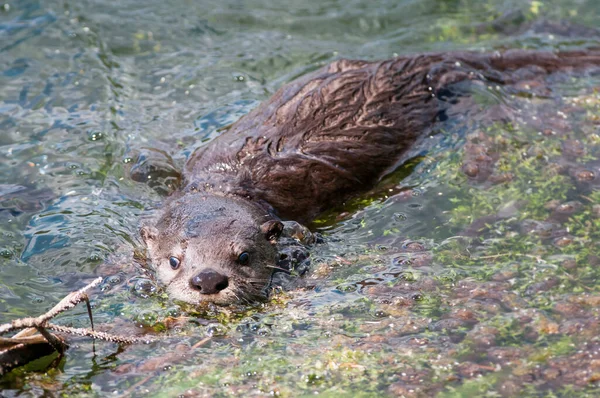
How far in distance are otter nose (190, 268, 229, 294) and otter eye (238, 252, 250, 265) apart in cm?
27

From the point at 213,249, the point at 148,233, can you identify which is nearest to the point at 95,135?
the point at 148,233

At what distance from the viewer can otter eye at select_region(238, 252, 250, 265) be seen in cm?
475

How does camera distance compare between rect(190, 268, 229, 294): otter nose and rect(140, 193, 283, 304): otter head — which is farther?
rect(140, 193, 283, 304): otter head

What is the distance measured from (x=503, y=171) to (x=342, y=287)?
6.30ft

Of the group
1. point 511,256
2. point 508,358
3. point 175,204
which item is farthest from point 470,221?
point 175,204

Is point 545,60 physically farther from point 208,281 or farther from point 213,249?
point 208,281

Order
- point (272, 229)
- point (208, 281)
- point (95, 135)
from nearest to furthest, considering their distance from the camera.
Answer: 1. point (208, 281)
2. point (272, 229)
3. point (95, 135)

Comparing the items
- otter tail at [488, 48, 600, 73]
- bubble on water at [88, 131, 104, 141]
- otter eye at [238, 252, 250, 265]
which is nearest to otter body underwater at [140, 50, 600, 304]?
otter eye at [238, 252, 250, 265]

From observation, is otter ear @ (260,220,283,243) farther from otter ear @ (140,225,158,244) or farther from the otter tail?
the otter tail

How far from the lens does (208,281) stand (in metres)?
4.43

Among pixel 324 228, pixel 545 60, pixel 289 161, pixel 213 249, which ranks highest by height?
pixel 545 60

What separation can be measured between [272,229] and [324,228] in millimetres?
684

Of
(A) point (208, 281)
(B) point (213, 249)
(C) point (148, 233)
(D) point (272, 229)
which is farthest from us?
(C) point (148, 233)

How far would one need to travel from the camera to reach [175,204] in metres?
5.41
